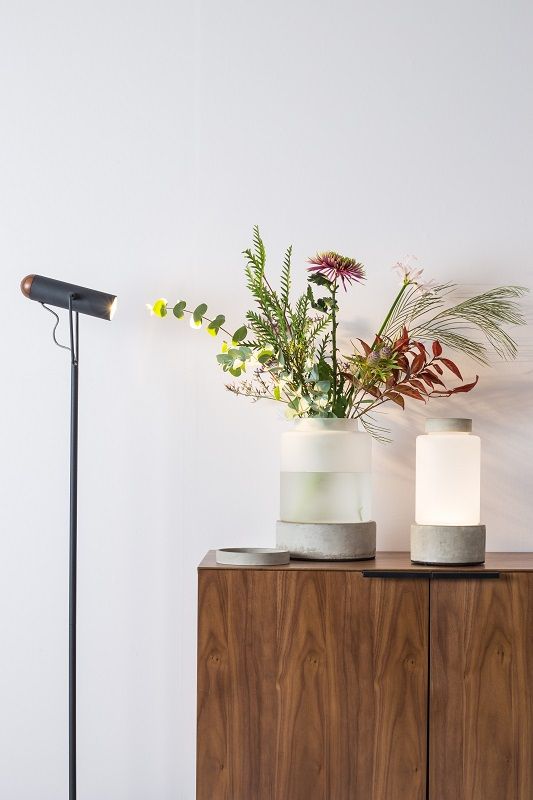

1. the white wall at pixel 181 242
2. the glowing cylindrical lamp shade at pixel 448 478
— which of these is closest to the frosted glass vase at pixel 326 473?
the glowing cylindrical lamp shade at pixel 448 478

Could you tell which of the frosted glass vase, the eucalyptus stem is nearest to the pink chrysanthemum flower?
the eucalyptus stem

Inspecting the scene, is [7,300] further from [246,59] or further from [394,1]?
[394,1]

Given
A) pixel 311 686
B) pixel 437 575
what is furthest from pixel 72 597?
pixel 437 575

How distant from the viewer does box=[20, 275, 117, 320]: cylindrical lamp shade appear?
82.7 inches

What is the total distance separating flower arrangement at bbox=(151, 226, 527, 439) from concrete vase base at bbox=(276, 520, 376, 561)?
26cm

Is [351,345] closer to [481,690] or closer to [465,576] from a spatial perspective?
[465,576]

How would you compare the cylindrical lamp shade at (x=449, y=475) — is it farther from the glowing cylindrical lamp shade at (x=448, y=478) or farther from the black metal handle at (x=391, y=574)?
the black metal handle at (x=391, y=574)

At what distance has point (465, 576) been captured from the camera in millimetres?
1875

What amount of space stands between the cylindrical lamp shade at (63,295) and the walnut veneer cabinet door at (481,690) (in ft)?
3.21

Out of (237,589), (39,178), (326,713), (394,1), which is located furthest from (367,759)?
(394,1)

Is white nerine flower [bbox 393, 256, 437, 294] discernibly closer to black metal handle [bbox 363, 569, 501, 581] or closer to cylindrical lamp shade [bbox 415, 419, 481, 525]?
cylindrical lamp shade [bbox 415, 419, 481, 525]

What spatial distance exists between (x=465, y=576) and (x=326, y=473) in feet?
1.23

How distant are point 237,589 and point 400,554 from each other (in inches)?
19.6

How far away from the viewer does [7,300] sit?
234 cm
